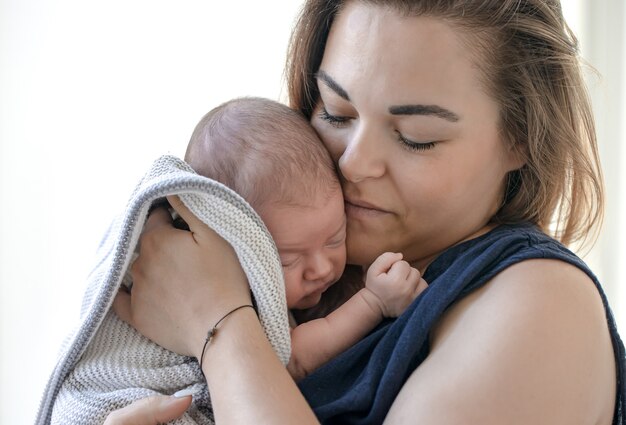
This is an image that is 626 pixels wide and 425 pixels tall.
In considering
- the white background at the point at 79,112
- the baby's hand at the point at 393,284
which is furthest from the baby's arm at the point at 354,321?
the white background at the point at 79,112

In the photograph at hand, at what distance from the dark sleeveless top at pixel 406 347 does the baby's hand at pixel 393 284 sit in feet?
0.12

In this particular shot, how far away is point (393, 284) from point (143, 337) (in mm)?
422

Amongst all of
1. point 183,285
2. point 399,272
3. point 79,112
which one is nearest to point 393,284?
point 399,272

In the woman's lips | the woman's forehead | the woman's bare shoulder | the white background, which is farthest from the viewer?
the white background

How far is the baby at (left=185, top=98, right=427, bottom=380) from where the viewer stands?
4.46ft

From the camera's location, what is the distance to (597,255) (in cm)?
276

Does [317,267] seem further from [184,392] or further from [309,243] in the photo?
[184,392]

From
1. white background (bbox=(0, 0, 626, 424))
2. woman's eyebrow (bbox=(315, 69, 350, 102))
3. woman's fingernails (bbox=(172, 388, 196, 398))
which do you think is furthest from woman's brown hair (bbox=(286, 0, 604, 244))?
white background (bbox=(0, 0, 626, 424))

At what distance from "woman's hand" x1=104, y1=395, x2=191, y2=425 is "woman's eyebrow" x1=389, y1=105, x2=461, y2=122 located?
56 cm

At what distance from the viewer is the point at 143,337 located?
136cm

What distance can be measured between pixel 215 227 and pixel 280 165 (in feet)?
0.52

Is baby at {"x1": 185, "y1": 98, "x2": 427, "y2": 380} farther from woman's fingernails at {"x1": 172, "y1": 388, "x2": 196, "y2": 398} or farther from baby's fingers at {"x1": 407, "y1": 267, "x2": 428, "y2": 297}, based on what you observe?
woman's fingernails at {"x1": 172, "y1": 388, "x2": 196, "y2": 398}

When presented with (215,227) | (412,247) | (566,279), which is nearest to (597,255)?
(412,247)

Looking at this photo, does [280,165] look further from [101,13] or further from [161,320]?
[101,13]
